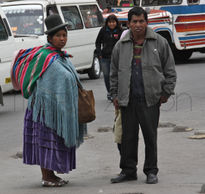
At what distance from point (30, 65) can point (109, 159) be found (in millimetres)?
1972

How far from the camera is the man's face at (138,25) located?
250 inches

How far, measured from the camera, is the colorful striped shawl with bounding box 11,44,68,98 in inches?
251

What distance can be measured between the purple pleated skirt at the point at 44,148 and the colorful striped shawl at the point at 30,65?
0.27 meters

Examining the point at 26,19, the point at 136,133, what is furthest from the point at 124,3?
the point at 136,133

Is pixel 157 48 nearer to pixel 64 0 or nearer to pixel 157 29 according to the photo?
pixel 64 0

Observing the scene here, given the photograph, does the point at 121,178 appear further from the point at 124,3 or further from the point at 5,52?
the point at 124,3

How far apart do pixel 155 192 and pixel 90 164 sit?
1980mm

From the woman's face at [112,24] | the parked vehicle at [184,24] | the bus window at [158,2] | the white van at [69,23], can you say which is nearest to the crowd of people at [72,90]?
the woman's face at [112,24]

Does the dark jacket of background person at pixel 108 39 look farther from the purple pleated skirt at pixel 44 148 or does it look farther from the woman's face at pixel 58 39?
the purple pleated skirt at pixel 44 148

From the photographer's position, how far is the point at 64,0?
57.0ft

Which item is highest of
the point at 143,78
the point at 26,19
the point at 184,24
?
the point at 143,78

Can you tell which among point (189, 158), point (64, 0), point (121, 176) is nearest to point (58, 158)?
point (121, 176)

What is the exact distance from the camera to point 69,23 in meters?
17.2

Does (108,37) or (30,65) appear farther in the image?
(108,37)
